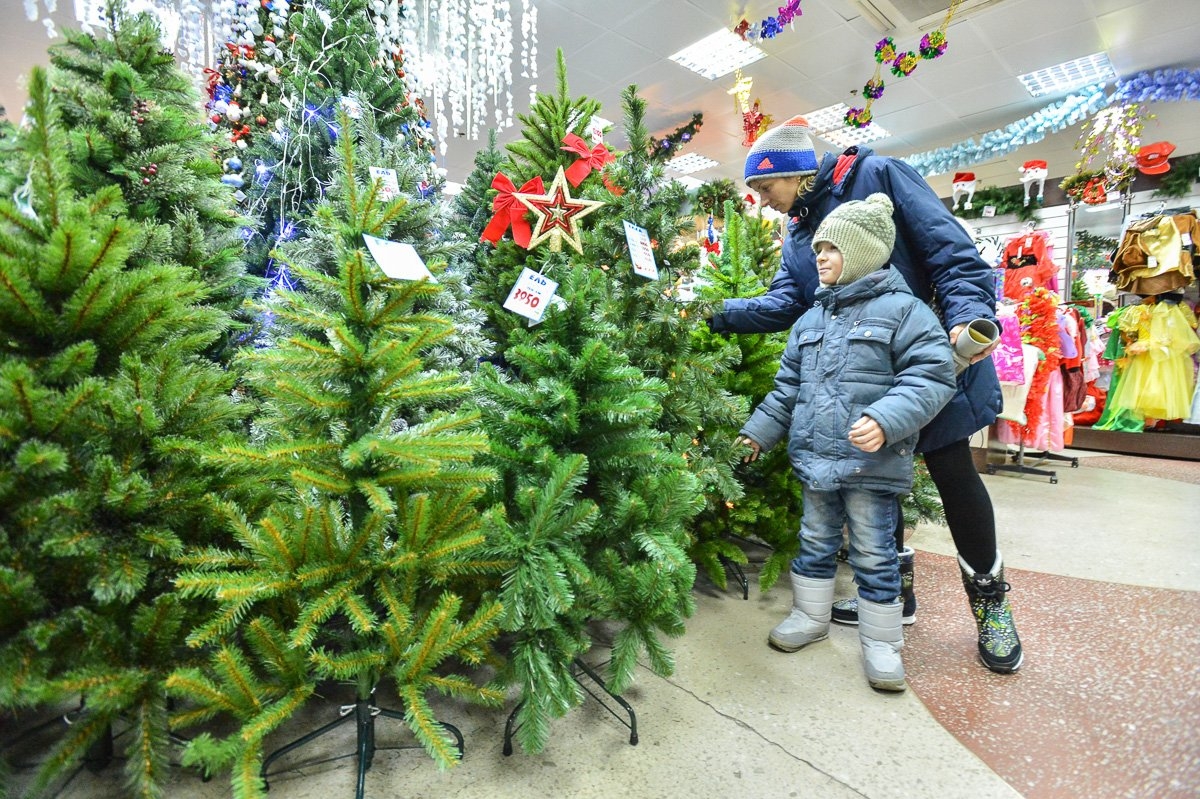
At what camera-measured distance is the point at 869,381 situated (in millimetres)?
1518

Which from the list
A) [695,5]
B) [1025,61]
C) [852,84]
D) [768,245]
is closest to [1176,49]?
[1025,61]

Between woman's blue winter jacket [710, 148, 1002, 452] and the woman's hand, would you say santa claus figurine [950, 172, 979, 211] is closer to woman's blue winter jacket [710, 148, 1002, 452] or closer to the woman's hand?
woman's blue winter jacket [710, 148, 1002, 452]

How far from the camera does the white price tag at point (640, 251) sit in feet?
5.79

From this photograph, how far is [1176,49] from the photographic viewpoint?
17.5ft

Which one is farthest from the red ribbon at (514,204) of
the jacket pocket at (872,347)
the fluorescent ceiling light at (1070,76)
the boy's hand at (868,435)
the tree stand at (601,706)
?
the fluorescent ceiling light at (1070,76)

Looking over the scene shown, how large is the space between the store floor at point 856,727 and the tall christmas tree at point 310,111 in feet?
5.47

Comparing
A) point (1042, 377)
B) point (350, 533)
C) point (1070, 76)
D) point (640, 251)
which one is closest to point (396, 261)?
point (350, 533)

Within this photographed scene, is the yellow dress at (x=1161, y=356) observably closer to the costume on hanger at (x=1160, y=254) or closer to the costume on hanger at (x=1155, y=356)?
the costume on hanger at (x=1155, y=356)

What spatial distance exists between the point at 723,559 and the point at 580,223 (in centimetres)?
152

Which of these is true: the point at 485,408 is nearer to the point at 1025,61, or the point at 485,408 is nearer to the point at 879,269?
the point at 879,269

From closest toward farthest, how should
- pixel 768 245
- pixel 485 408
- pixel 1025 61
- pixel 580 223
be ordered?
1. pixel 485 408
2. pixel 580 223
3. pixel 768 245
4. pixel 1025 61

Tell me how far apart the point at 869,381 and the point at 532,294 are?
1.01m

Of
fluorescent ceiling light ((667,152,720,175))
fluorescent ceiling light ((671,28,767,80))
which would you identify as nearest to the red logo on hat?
fluorescent ceiling light ((671,28,767,80))

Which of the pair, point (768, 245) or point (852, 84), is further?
point (852, 84)
